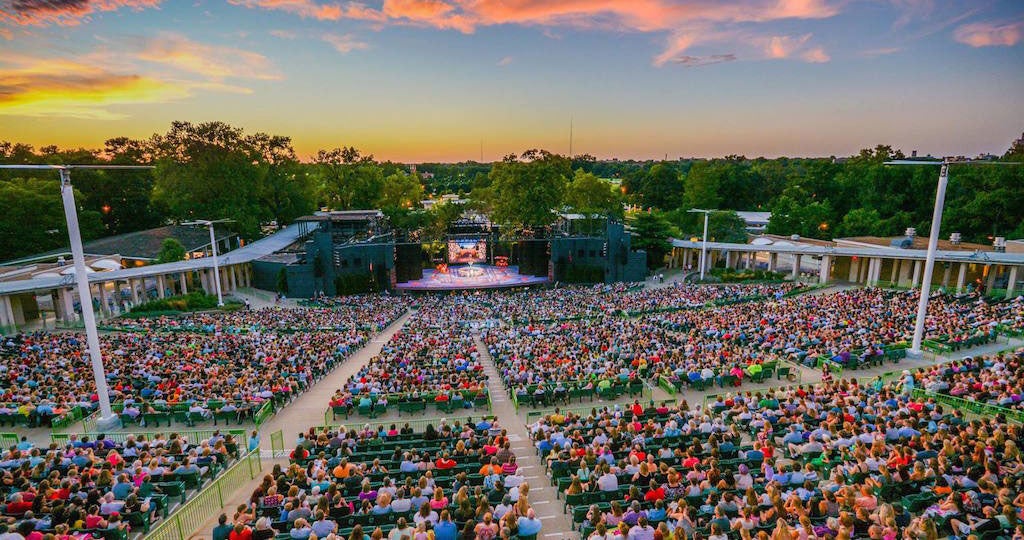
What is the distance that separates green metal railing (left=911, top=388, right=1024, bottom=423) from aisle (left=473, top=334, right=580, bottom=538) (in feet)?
31.6

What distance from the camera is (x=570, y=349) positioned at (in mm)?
17562

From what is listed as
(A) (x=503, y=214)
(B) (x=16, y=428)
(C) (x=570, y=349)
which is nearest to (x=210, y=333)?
(B) (x=16, y=428)

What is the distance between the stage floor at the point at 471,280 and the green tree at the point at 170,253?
17.0 m

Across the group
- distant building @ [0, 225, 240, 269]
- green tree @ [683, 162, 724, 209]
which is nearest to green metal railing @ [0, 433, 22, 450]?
distant building @ [0, 225, 240, 269]

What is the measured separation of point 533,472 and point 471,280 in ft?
109

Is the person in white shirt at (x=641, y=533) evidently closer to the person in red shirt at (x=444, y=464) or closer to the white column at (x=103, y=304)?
the person in red shirt at (x=444, y=464)

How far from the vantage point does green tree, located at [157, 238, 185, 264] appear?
124 ft

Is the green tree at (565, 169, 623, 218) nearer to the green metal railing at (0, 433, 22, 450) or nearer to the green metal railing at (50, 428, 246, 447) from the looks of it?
the green metal railing at (50, 428, 246, 447)

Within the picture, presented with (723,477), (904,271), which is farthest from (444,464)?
(904,271)

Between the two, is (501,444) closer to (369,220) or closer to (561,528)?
(561,528)

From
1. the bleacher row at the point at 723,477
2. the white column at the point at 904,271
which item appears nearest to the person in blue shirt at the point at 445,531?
the bleacher row at the point at 723,477

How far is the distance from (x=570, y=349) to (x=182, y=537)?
40.6 ft

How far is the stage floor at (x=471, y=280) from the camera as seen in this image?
40.7m

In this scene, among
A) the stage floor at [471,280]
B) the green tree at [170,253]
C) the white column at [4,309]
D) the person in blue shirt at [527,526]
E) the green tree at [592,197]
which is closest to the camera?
the person in blue shirt at [527,526]
